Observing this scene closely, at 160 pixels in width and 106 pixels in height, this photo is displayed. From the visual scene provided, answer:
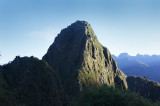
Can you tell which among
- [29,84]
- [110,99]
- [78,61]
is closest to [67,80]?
[78,61]

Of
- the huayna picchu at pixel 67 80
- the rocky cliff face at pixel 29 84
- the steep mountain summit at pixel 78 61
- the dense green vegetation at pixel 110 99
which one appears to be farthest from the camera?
the steep mountain summit at pixel 78 61

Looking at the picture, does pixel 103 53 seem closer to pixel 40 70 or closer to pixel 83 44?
pixel 83 44

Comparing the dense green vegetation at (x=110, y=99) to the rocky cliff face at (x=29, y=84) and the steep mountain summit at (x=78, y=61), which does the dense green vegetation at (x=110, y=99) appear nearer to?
the rocky cliff face at (x=29, y=84)

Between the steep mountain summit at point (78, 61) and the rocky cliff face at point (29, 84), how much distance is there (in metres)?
25.5

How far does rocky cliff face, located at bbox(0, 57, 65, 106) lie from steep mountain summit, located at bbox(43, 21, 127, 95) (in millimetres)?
25530

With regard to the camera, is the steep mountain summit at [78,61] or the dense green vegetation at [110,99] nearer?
the dense green vegetation at [110,99]

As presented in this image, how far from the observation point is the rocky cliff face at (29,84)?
75125 mm

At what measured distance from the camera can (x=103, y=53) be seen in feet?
625

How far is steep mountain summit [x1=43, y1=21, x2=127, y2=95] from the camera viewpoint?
393 ft

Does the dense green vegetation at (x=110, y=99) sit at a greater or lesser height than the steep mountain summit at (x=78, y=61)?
lesser

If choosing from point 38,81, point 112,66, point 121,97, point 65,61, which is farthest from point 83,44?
point 121,97

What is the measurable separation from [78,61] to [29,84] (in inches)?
2523

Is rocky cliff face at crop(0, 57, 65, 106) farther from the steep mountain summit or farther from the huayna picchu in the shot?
the steep mountain summit

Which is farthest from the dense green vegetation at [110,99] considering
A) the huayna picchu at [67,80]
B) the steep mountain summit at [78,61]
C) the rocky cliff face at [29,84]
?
the steep mountain summit at [78,61]
